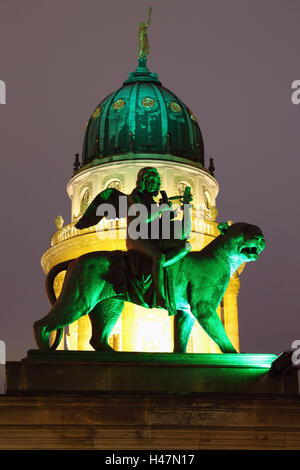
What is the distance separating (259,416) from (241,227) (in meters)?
3.84

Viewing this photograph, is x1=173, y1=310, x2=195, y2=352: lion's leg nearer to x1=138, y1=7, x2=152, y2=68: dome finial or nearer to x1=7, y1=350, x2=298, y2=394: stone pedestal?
x1=7, y1=350, x2=298, y2=394: stone pedestal

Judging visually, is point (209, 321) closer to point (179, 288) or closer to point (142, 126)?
point (179, 288)

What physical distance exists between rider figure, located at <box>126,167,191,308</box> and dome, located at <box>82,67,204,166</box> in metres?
53.0

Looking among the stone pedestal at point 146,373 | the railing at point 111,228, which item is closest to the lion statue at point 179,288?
the stone pedestal at point 146,373

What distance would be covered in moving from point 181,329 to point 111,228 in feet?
157

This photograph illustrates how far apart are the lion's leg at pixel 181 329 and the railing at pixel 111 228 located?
151ft

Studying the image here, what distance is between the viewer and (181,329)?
62.3 feet

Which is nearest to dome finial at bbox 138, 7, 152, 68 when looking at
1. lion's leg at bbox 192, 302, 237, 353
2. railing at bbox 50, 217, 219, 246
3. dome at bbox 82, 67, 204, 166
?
dome at bbox 82, 67, 204, 166

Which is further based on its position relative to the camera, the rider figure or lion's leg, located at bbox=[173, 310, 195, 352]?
lion's leg, located at bbox=[173, 310, 195, 352]

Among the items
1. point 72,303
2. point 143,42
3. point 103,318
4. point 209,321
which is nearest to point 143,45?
point 143,42

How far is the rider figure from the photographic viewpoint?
1820 centimetres

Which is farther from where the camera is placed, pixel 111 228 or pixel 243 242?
pixel 111 228

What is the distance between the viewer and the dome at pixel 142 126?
238 ft
